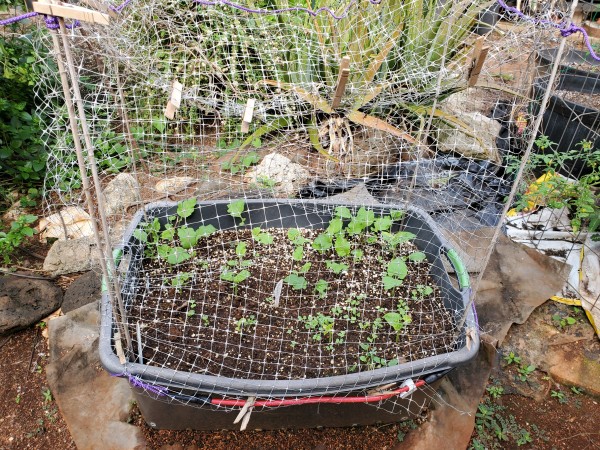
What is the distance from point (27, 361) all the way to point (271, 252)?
112 centimetres

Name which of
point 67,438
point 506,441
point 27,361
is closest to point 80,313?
point 27,361

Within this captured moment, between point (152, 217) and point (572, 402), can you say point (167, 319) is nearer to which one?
point (152, 217)

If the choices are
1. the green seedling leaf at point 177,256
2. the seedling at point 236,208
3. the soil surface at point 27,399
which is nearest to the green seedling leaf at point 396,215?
the seedling at point 236,208

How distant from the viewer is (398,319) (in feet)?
4.82

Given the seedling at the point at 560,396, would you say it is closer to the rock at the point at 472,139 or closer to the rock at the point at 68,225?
the rock at the point at 472,139

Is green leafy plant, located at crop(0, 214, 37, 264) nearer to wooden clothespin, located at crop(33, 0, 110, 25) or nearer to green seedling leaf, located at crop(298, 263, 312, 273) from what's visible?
green seedling leaf, located at crop(298, 263, 312, 273)

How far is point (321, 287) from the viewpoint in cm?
162

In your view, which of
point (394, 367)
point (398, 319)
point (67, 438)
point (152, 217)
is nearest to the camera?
point (394, 367)

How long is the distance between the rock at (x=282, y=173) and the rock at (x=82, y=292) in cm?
90

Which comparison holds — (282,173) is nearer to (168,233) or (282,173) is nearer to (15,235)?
(168,233)

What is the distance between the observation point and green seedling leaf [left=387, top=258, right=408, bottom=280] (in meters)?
1.62

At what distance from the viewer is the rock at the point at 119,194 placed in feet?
7.90

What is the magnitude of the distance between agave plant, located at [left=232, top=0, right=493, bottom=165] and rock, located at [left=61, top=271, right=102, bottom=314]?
98 centimetres

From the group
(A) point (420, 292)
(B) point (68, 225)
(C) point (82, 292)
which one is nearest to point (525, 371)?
(A) point (420, 292)
